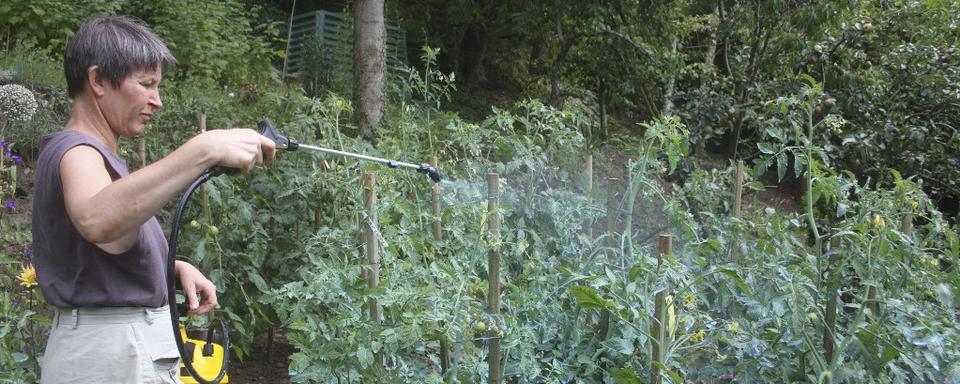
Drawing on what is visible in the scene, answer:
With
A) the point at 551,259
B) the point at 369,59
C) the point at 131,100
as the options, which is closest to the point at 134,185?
the point at 131,100

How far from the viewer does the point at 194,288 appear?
1812 millimetres

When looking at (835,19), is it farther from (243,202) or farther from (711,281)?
(243,202)

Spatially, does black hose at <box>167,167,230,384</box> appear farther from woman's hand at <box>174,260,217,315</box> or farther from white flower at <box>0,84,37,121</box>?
white flower at <box>0,84,37,121</box>

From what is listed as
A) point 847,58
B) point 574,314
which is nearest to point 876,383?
point 574,314

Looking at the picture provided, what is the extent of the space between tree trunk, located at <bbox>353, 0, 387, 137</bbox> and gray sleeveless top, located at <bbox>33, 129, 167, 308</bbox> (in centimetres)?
472

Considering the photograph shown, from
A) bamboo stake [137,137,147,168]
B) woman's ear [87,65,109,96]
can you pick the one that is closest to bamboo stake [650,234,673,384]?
woman's ear [87,65,109,96]

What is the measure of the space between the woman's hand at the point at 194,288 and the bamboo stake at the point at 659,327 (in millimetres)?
1130

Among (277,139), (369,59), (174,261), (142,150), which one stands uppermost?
(369,59)

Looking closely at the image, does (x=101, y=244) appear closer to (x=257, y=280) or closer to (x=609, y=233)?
(x=257, y=280)

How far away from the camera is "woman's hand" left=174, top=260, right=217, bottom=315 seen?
179cm

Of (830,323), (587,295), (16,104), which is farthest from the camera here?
(16,104)

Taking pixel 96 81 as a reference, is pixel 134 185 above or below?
below

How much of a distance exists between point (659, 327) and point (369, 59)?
443cm

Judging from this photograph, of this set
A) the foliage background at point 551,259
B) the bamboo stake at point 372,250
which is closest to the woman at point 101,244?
the foliage background at point 551,259
